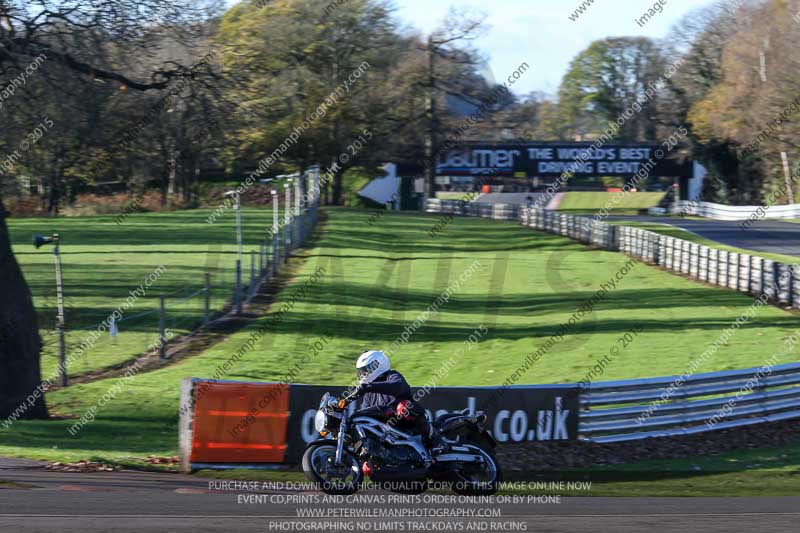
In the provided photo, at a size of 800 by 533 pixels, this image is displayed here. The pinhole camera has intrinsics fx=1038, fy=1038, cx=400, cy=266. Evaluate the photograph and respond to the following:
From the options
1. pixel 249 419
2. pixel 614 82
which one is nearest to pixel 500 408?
pixel 249 419

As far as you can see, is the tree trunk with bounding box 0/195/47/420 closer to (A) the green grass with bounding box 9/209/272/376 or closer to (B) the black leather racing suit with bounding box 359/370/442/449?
(A) the green grass with bounding box 9/209/272/376

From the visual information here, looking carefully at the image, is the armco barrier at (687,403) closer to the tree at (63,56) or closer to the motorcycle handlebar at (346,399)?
the motorcycle handlebar at (346,399)

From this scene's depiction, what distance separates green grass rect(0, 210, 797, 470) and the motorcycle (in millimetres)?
3916

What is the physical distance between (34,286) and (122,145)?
60.9 ft

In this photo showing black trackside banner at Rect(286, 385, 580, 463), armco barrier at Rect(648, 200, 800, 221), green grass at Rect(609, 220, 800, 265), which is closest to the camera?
black trackside banner at Rect(286, 385, 580, 463)

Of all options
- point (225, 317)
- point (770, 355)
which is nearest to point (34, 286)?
point (225, 317)

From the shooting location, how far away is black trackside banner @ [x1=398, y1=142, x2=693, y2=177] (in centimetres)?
7506

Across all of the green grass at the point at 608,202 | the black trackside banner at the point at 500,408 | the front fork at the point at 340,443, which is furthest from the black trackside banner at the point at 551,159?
the front fork at the point at 340,443

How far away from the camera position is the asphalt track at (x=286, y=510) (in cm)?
910

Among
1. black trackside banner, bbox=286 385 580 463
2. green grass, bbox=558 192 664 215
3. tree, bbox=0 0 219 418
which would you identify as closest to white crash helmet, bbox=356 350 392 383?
black trackside banner, bbox=286 385 580 463

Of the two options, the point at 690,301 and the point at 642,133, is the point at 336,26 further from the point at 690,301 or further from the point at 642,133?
the point at 690,301

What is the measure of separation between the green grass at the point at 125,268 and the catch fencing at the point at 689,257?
16.5 m

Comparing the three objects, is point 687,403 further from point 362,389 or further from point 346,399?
point 346,399

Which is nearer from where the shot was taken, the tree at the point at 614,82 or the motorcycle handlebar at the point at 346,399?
the motorcycle handlebar at the point at 346,399
